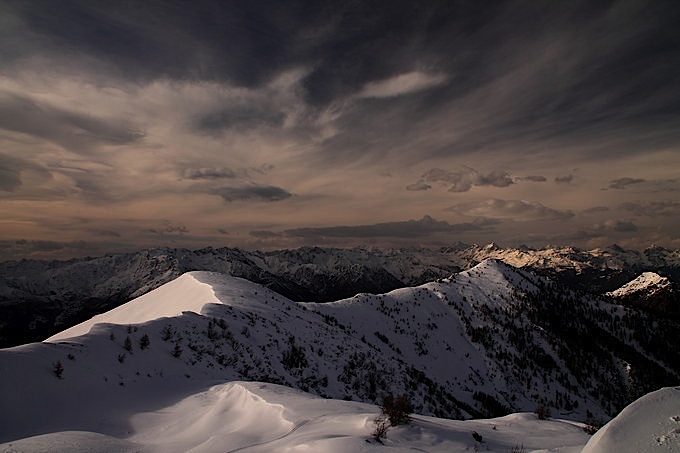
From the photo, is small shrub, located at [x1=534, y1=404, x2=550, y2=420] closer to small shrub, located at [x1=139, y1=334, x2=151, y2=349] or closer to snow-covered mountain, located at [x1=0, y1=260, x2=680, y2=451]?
snow-covered mountain, located at [x1=0, y1=260, x2=680, y2=451]

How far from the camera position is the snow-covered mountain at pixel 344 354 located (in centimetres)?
1298

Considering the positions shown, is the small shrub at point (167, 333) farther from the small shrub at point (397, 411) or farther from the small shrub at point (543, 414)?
the small shrub at point (543, 414)

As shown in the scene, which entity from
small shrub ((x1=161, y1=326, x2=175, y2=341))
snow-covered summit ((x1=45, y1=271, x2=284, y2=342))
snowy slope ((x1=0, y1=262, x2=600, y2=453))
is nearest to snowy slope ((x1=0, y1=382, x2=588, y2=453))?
snowy slope ((x1=0, y1=262, x2=600, y2=453))

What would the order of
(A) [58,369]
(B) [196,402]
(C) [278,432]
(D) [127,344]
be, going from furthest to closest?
(D) [127,344] < (B) [196,402] < (A) [58,369] < (C) [278,432]

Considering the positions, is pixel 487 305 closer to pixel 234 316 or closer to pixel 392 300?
pixel 392 300

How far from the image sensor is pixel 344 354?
32.9m

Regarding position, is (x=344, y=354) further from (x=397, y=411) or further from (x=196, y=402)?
(x=397, y=411)

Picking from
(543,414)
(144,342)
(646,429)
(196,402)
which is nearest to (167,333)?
(144,342)

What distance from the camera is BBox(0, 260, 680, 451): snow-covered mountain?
12984mm

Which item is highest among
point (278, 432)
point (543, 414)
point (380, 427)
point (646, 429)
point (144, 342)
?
point (646, 429)

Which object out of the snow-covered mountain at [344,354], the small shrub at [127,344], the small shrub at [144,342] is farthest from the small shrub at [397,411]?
the small shrub at [144,342]

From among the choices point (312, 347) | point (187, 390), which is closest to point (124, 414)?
point (187, 390)

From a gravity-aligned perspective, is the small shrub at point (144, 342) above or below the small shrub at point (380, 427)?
above

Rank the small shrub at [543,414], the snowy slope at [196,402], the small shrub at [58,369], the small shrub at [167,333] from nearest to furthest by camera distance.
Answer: the snowy slope at [196,402] < the small shrub at [58,369] < the small shrub at [543,414] < the small shrub at [167,333]
